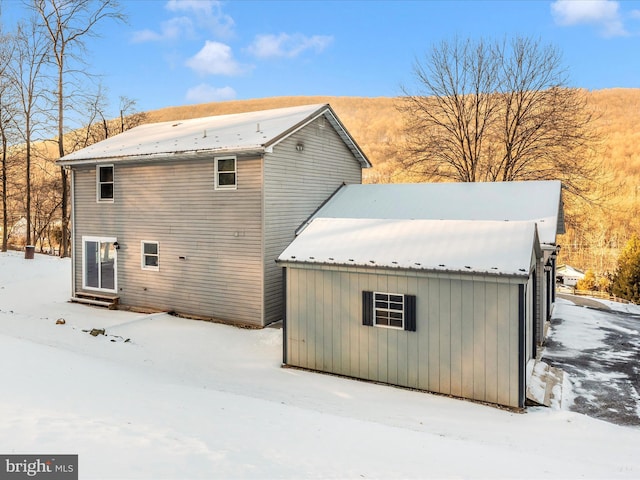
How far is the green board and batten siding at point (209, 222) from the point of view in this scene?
1327 cm

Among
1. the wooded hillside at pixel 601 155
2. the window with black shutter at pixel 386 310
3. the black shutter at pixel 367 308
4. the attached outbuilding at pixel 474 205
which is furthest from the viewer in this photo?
the wooded hillside at pixel 601 155

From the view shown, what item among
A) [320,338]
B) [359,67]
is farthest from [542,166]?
[359,67]

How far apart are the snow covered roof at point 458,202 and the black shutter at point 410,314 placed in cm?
537

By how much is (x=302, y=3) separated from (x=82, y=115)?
161 ft

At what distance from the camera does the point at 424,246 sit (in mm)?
9281

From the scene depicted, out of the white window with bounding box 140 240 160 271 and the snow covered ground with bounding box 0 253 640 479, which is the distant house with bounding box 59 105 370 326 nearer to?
the white window with bounding box 140 240 160 271

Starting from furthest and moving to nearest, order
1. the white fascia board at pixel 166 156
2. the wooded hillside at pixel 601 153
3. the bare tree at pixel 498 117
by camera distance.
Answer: the wooded hillside at pixel 601 153 < the bare tree at pixel 498 117 < the white fascia board at pixel 166 156

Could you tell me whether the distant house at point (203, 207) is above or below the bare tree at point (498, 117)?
below

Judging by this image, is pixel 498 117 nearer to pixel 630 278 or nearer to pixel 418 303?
pixel 630 278

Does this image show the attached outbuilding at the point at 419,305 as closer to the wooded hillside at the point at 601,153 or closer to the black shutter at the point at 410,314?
the black shutter at the point at 410,314

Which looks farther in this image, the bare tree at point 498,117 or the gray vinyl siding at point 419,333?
the bare tree at point 498,117

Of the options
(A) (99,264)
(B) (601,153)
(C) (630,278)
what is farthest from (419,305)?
(B) (601,153)

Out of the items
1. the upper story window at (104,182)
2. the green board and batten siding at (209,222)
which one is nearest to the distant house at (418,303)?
the green board and batten siding at (209,222)

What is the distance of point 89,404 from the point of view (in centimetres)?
605
